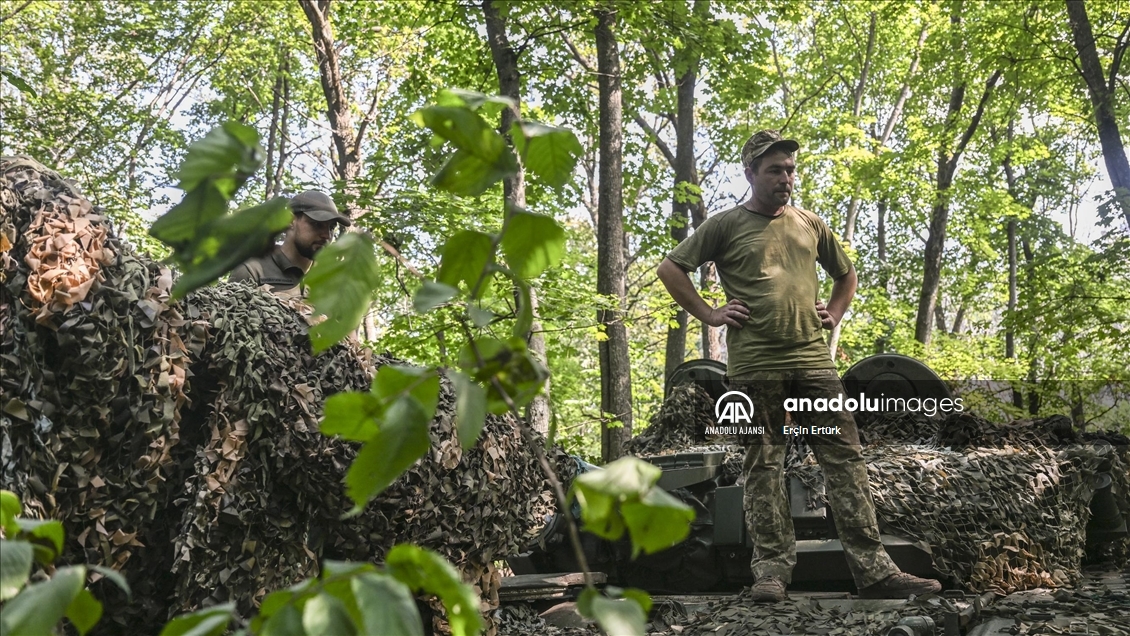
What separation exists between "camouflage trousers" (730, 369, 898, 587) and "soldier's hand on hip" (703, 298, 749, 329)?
1.08ft

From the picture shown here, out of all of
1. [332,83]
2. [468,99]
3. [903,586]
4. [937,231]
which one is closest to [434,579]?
[468,99]

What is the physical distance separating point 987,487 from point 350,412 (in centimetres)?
659

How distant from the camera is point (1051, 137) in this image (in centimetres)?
3403

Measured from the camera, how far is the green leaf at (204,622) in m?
0.79

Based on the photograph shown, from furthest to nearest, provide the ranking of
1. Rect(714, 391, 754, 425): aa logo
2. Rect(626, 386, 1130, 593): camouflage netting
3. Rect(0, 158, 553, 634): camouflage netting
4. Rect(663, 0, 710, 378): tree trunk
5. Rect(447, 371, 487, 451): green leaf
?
1. Rect(663, 0, 710, 378): tree trunk
2. Rect(626, 386, 1130, 593): camouflage netting
3. Rect(714, 391, 754, 425): aa logo
4. Rect(0, 158, 553, 634): camouflage netting
5. Rect(447, 371, 487, 451): green leaf

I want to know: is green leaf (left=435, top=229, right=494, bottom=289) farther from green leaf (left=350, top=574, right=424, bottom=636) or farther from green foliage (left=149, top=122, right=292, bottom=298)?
green leaf (left=350, top=574, right=424, bottom=636)

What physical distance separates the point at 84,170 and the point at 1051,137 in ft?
93.0

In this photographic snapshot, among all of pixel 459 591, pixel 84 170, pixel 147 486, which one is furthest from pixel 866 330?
pixel 459 591

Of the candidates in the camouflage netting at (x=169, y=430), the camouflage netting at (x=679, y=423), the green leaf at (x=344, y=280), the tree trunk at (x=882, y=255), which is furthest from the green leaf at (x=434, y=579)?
the tree trunk at (x=882, y=255)

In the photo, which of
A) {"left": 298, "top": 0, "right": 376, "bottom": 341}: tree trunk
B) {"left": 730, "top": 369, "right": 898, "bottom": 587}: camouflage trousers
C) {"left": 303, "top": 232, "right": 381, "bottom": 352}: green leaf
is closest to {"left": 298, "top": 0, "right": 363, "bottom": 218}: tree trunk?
{"left": 298, "top": 0, "right": 376, "bottom": 341}: tree trunk

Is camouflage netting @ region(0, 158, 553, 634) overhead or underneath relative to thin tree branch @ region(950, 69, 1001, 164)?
underneath

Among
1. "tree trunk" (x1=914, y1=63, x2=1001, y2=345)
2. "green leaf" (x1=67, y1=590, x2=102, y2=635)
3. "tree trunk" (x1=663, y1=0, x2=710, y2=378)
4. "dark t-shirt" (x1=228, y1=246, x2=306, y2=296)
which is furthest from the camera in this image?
"tree trunk" (x1=914, y1=63, x2=1001, y2=345)

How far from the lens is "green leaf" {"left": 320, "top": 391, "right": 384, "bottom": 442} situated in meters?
0.95

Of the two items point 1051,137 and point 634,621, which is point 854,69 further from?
point 634,621
